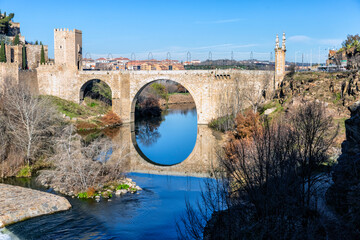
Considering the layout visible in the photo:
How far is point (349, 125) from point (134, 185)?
30.8 feet

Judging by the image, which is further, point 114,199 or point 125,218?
point 114,199

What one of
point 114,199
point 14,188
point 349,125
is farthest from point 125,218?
point 349,125

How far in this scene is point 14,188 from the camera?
49.7 ft

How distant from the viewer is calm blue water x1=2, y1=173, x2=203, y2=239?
38.1ft

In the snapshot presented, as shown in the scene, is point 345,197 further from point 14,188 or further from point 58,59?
point 58,59

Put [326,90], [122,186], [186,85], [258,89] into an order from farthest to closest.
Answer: [186,85] → [258,89] → [326,90] → [122,186]

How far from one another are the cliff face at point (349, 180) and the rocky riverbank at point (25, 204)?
9.24 meters

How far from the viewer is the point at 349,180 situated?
8.48 m

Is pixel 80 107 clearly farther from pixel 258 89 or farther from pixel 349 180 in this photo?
pixel 349 180

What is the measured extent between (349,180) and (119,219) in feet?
24.7

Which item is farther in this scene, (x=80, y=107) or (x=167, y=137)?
(x=80, y=107)

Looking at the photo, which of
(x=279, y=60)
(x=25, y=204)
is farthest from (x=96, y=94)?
(x=25, y=204)

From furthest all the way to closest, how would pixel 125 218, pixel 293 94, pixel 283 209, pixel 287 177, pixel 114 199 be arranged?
pixel 293 94 < pixel 114 199 < pixel 125 218 < pixel 287 177 < pixel 283 209

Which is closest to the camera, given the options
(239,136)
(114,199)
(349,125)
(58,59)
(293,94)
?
(349,125)
